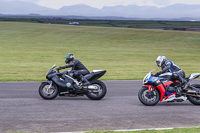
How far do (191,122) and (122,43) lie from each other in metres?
42.0

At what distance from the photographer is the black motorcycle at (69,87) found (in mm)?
11023

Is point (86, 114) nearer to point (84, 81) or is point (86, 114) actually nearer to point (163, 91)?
point (84, 81)

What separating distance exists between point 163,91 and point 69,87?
310 centimetres

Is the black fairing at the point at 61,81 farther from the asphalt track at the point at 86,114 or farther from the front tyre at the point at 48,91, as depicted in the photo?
the asphalt track at the point at 86,114

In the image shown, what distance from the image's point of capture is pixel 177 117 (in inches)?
338

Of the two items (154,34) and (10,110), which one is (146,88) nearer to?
(10,110)

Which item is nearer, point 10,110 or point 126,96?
point 10,110

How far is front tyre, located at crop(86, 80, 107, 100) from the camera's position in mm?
11078

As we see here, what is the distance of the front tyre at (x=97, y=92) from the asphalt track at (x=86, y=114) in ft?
0.69

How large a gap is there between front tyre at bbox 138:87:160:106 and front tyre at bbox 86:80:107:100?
1480 mm

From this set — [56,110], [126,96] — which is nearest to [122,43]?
[126,96]

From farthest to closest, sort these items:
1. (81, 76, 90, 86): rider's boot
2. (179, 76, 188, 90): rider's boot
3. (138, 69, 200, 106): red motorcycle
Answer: (81, 76, 90, 86): rider's boot → (179, 76, 188, 90): rider's boot → (138, 69, 200, 106): red motorcycle

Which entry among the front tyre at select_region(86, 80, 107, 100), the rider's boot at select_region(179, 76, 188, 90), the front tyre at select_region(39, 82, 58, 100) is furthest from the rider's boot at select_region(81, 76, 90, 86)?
the rider's boot at select_region(179, 76, 188, 90)

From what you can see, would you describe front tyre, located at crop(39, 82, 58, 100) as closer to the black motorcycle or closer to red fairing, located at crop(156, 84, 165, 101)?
the black motorcycle
